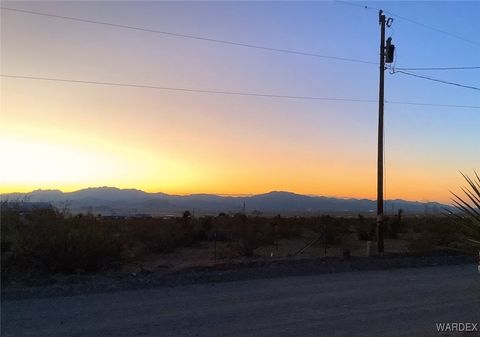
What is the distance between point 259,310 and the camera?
11891 mm

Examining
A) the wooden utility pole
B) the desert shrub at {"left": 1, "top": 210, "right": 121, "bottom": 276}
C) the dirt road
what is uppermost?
the wooden utility pole

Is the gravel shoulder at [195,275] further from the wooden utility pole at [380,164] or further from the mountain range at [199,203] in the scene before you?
the mountain range at [199,203]

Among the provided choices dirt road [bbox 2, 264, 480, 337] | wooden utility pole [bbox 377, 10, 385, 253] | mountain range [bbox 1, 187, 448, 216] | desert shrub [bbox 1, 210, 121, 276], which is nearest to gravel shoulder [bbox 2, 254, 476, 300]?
dirt road [bbox 2, 264, 480, 337]

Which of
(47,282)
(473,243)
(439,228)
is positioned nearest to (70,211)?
(47,282)

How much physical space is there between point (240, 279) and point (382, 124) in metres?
12.9

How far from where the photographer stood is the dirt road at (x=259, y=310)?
1019cm

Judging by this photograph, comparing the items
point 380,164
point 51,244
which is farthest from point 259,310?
point 380,164

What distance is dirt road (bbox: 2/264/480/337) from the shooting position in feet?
33.4

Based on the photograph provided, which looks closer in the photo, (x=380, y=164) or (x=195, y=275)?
(x=195, y=275)

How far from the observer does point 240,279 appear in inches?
658

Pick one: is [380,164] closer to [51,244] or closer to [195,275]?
[195,275]

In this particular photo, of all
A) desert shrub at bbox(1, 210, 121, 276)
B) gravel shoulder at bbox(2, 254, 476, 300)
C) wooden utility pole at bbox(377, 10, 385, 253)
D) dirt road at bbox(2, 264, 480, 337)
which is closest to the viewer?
dirt road at bbox(2, 264, 480, 337)

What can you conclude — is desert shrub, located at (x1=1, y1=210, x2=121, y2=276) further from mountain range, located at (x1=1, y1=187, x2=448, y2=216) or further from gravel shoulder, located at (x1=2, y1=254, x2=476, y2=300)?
mountain range, located at (x1=1, y1=187, x2=448, y2=216)

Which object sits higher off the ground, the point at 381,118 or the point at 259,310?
the point at 381,118
